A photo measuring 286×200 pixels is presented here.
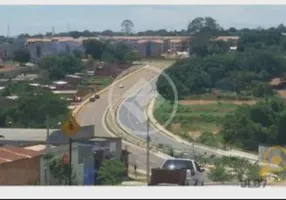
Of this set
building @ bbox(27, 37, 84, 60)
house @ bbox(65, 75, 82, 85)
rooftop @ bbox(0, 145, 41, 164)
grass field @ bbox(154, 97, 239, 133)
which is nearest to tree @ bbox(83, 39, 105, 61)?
building @ bbox(27, 37, 84, 60)

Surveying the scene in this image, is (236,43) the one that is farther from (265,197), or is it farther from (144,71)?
(265,197)

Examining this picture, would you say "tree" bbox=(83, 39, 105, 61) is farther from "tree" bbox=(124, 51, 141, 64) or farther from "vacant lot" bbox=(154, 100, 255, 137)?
"vacant lot" bbox=(154, 100, 255, 137)

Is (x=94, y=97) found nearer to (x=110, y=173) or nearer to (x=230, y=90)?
(x=110, y=173)

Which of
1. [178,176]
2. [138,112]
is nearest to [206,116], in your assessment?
[138,112]
